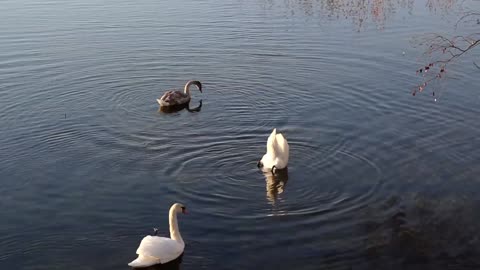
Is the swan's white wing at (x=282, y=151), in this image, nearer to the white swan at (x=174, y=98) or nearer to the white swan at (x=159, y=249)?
the white swan at (x=159, y=249)

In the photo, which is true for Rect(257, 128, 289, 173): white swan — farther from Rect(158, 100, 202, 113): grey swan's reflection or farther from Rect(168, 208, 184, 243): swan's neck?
Rect(158, 100, 202, 113): grey swan's reflection

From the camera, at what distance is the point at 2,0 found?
38.1 m

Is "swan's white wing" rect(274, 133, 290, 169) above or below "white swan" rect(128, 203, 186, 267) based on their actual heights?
above

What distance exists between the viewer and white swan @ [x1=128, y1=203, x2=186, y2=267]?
1138 cm

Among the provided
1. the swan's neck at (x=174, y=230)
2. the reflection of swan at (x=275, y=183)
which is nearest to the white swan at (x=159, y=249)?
the swan's neck at (x=174, y=230)

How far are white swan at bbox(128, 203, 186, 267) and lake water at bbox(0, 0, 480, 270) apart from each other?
30 cm

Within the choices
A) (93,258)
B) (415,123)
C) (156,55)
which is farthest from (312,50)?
(93,258)

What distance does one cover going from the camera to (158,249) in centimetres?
1150

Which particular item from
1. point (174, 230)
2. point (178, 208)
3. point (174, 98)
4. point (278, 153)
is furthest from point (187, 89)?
point (174, 230)

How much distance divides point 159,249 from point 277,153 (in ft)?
15.2

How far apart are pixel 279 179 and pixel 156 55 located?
40.0ft

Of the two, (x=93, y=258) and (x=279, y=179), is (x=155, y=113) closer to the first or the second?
(x=279, y=179)

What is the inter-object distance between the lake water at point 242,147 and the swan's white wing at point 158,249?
297mm

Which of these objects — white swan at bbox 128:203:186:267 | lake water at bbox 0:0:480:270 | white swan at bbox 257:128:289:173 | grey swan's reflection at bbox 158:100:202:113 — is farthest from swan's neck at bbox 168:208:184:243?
grey swan's reflection at bbox 158:100:202:113
